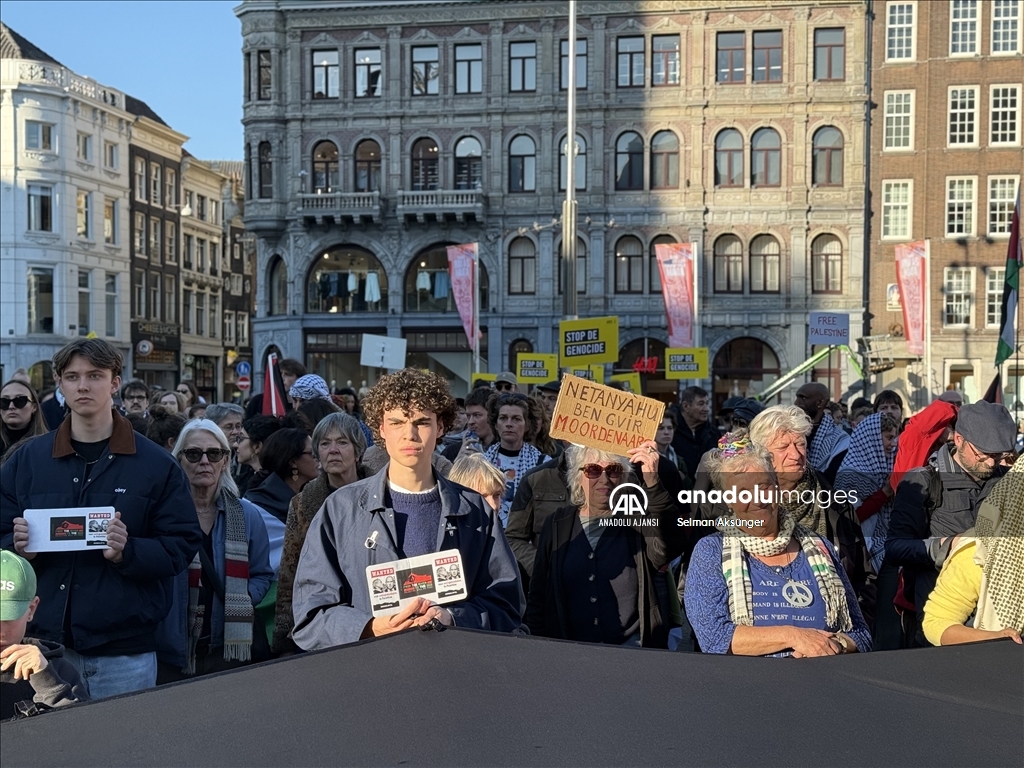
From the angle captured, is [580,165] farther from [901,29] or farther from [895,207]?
[901,29]

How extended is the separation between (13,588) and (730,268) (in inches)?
1515

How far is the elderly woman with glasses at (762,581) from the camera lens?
3.97m

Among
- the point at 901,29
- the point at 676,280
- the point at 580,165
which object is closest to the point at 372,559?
the point at 676,280

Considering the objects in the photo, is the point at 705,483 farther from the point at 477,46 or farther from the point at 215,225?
the point at 215,225

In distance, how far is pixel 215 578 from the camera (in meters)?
5.29

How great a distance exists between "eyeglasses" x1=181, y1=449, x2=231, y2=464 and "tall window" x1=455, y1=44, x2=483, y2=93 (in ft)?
123

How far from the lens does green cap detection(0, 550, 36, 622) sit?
3.17 metres

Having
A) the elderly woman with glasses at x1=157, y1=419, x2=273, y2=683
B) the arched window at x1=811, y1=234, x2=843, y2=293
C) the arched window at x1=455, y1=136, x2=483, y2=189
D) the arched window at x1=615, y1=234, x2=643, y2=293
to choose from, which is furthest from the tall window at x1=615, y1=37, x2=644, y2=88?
the elderly woman with glasses at x1=157, y1=419, x2=273, y2=683

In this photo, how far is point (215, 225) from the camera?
6500 centimetres

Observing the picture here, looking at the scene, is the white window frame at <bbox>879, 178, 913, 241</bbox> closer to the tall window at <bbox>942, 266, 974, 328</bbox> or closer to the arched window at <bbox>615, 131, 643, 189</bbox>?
the tall window at <bbox>942, 266, 974, 328</bbox>

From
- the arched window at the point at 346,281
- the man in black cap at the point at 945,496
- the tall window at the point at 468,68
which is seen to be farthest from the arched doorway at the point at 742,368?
the man in black cap at the point at 945,496

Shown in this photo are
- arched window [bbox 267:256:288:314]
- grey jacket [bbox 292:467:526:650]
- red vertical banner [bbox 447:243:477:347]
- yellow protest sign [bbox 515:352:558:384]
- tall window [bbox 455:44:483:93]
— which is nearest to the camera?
grey jacket [bbox 292:467:526:650]

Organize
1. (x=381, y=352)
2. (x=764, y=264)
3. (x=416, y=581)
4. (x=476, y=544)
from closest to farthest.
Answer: (x=416, y=581) < (x=476, y=544) < (x=381, y=352) < (x=764, y=264)

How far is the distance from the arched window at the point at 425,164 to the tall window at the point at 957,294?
18068mm
